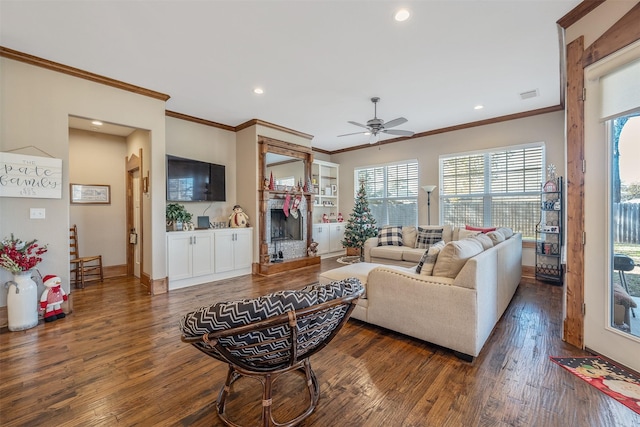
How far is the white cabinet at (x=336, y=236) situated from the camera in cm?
690

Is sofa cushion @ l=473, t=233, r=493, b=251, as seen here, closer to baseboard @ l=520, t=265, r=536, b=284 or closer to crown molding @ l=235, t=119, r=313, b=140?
baseboard @ l=520, t=265, r=536, b=284

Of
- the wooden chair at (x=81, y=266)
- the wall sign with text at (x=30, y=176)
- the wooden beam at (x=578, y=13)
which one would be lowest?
the wooden chair at (x=81, y=266)

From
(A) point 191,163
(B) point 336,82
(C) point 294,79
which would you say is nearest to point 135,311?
(A) point 191,163

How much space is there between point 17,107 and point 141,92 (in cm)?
127

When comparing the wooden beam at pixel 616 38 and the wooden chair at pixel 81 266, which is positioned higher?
the wooden beam at pixel 616 38

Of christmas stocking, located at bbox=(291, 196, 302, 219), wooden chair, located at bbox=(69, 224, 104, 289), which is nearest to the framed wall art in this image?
wooden chair, located at bbox=(69, 224, 104, 289)

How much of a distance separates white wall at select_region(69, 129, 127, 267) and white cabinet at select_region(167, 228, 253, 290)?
1605mm

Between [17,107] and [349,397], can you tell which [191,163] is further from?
[349,397]

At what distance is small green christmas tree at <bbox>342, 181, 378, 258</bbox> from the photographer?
6.44 metres

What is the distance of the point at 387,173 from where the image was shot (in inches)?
266

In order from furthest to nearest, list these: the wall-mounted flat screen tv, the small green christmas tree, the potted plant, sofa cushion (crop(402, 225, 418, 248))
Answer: the small green christmas tree → sofa cushion (crop(402, 225, 418, 248)) → the wall-mounted flat screen tv → the potted plant

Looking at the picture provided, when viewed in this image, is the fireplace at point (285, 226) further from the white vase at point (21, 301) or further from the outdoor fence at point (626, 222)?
the outdoor fence at point (626, 222)

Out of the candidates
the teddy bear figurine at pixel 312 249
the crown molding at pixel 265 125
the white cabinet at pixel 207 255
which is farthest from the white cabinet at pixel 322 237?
the crown molding at pixel 265 125

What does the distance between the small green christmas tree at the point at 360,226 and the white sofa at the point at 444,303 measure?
3.63 m
